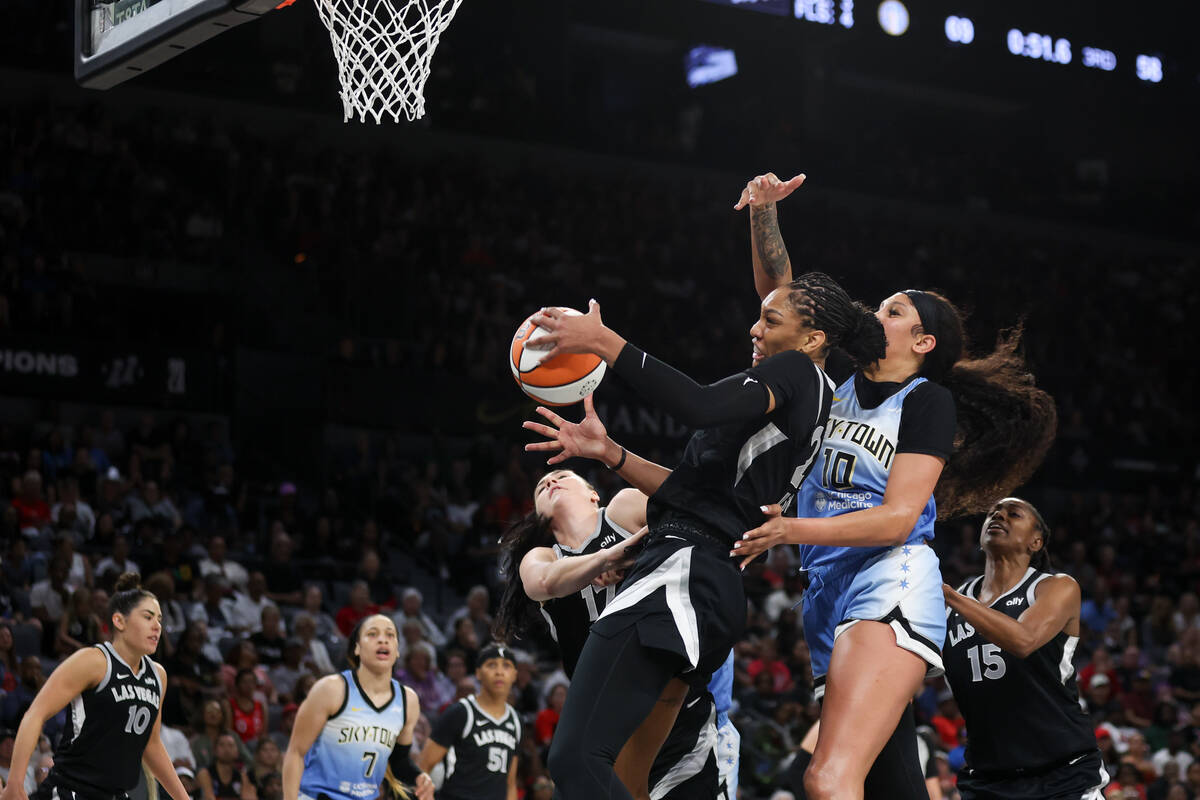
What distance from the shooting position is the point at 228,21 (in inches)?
212

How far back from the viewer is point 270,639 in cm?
1151

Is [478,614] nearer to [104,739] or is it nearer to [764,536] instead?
[104,739]

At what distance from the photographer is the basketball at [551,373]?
4.48 m

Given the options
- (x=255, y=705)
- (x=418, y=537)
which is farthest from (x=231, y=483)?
(x=255, y=705)

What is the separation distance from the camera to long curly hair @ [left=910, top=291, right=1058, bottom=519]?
5262 millimetres

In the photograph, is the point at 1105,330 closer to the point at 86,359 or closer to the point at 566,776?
the point at 86,359

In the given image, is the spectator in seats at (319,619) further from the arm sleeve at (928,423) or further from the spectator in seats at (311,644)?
the arm sleeve at (928,423)

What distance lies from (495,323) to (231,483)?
15.5 feet

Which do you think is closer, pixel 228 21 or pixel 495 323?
pixel 228 21

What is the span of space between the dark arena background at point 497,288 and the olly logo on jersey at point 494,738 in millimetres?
2071

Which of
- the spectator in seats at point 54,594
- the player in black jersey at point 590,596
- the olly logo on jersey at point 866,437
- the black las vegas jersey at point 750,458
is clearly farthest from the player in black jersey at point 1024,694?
the spectator in seats at point 54,594

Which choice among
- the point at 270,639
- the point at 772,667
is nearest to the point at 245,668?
the point at 270,639

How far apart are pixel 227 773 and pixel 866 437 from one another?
6519mm

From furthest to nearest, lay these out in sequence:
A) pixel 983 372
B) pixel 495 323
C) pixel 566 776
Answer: pixel 495 323 → pixel 983 372 → pixel 566 776
